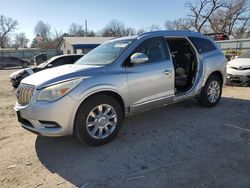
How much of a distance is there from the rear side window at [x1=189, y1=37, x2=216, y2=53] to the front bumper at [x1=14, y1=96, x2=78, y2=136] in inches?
135

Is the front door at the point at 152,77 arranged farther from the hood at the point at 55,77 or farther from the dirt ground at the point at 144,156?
the hood at the point at 55,77

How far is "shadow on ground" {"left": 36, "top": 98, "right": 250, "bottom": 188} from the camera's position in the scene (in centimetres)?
301

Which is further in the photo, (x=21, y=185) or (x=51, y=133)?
(x=51, y=133)

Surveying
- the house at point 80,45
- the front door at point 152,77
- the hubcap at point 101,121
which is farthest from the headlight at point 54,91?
the house at point 80,45

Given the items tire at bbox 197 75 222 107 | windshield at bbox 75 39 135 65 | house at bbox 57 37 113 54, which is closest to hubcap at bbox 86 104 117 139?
windshield at bbox 75 39 135 65

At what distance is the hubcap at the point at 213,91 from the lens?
19.3ft

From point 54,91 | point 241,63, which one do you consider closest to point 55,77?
point 54,91

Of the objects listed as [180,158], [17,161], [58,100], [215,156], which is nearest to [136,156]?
[180,158]

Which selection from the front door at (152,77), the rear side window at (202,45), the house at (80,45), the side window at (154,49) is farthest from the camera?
the house at (80,45)

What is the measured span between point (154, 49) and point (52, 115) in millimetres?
2356

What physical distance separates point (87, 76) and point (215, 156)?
7.39 ft

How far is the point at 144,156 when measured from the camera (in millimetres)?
3607

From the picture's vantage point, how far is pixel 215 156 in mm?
3525

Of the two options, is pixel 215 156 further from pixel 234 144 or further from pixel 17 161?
pixel 17 161
